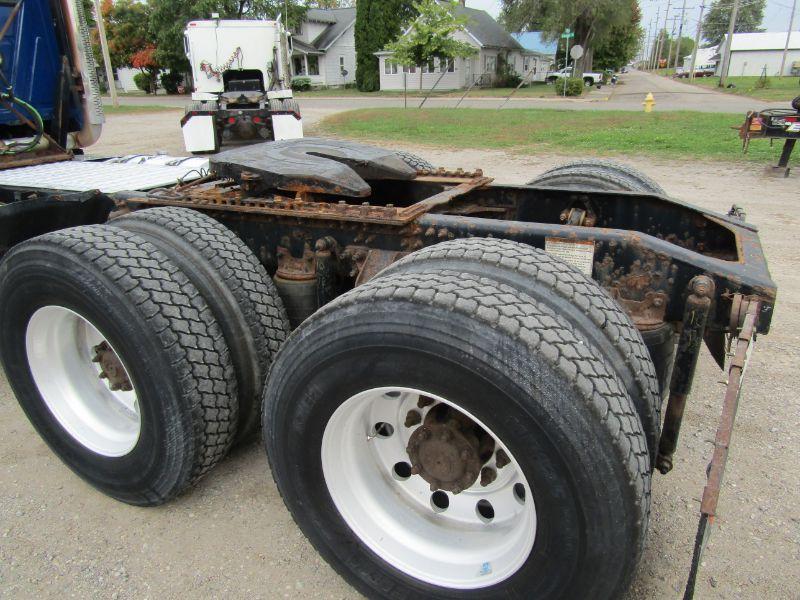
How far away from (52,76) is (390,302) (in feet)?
17.2

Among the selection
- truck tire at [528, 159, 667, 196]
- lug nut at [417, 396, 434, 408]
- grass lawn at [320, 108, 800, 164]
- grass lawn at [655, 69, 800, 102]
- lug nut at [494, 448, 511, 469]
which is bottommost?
grass lawn at [320, 108, 800, 164]

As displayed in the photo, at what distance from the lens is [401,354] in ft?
5.97

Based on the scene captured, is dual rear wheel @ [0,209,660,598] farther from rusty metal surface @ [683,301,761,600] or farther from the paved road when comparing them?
the paved road

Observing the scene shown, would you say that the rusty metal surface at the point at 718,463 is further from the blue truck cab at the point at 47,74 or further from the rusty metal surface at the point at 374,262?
the blue truck cab at the point at 47,74

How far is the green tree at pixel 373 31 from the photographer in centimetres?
4109

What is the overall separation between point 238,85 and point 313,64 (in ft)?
127

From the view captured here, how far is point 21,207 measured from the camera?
11.7ft

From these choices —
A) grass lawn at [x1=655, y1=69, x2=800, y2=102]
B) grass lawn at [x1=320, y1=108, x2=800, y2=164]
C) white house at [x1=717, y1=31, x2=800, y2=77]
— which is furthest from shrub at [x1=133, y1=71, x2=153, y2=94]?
white house at [x1=717, y1=31, x2=800, y2=77]

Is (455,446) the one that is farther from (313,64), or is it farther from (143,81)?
(143,81)

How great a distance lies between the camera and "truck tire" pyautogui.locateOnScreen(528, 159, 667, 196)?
3.67m

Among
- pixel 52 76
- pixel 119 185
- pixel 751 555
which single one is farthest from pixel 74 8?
pixel 751 555

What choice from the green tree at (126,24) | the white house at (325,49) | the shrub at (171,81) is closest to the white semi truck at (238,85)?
the white house at (325,49)

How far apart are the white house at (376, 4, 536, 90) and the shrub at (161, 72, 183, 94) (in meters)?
16.9

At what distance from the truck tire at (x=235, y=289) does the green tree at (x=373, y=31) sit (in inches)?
1635
